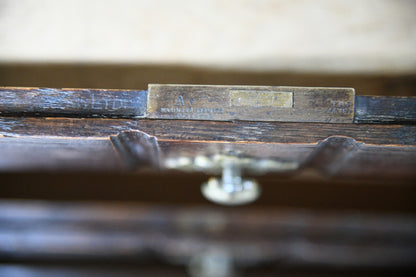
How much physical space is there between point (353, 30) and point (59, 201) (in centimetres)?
139

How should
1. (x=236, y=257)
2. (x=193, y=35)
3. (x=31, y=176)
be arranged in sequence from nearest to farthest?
(x=193, y=35), (x=31, y=176), (x=236, y=257)

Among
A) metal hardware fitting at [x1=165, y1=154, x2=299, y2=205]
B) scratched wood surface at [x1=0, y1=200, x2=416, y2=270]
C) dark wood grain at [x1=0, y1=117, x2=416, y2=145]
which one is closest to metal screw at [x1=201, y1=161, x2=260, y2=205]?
metal hardware fitting at [x1=165, y1=154, x2=299, y2=205]

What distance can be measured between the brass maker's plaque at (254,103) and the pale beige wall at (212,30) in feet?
0.49

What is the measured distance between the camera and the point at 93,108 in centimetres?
65

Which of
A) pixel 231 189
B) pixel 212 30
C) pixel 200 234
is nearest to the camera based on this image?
pixel 212 30

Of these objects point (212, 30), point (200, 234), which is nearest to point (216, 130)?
point (212, 30)

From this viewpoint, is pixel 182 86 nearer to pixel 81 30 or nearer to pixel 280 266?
pixel 81 30

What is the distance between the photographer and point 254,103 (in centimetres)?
62

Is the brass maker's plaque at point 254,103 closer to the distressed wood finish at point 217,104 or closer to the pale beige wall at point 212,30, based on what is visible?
the distressed wood finish at point 217,104

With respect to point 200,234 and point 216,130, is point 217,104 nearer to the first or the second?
point 216,130

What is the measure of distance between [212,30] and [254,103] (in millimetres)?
212

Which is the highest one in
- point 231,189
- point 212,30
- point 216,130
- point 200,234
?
point 212,30

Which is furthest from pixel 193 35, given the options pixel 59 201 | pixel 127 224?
pixel 127 224

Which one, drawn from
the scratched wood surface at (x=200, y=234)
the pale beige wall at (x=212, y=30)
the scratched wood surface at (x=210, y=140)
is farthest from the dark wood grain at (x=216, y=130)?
the scratched wood surface at (x=200, y=234)
